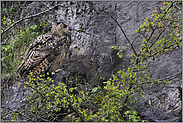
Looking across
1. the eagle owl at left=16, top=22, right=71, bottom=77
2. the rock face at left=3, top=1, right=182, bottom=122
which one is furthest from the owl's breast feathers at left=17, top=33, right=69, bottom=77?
the rock face at left=3, top=1, right=182, bottom=122

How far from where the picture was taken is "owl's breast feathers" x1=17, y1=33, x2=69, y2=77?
8.17 ft

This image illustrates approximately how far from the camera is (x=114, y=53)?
3.34 metres

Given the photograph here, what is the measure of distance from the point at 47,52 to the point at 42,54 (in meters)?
0.11

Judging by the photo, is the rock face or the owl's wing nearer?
the rock face

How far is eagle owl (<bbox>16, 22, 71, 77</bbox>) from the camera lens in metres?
2.50

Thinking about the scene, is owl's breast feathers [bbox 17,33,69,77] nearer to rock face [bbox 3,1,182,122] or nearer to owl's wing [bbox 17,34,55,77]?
owl's wing [bbox 17,34,55,77]

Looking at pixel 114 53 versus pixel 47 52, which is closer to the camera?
pixel 47 52

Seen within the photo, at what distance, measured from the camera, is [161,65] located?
253 cm

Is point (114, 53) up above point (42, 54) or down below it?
below

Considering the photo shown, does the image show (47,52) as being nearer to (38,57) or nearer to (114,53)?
(38,57)

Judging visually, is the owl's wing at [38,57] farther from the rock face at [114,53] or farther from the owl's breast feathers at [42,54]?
the rock face at [114,53]

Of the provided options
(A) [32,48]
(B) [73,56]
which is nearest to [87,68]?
(B) [73,56]

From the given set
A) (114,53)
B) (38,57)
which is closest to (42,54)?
(38,57)

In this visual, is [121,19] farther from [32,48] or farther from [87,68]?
[32,48]
